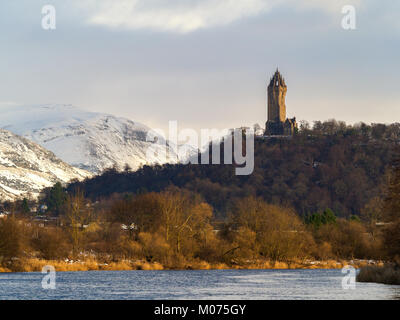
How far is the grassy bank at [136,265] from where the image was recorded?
71.6 metres

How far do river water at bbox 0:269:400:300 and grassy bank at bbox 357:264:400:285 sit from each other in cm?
137

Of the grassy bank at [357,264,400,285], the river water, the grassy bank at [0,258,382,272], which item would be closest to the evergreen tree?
the grassy bank at [0,258,382,272]

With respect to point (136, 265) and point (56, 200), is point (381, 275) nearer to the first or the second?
point (136, 265)

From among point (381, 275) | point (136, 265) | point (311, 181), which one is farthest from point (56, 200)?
point (381, 275)

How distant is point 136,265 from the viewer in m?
75.2

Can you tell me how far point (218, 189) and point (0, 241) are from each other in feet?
373

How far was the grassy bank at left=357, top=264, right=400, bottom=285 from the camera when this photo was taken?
5569cm

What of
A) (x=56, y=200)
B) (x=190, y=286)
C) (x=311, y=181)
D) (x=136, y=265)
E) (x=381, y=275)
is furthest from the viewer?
A: (x=311, y=181)

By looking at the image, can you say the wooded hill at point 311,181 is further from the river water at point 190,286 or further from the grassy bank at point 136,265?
the river water at point 190,286

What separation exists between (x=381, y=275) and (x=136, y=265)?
88.4 feet

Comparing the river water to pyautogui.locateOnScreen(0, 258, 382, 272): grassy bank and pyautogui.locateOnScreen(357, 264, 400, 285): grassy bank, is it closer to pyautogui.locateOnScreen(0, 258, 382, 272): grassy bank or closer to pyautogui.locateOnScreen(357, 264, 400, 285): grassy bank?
pyautogui.locateOnScreen(357, 264, 400, 285): grassy bank

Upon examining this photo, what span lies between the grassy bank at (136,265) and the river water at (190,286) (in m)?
3.34

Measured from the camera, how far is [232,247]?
79.3 m

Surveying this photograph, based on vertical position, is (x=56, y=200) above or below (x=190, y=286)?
above
